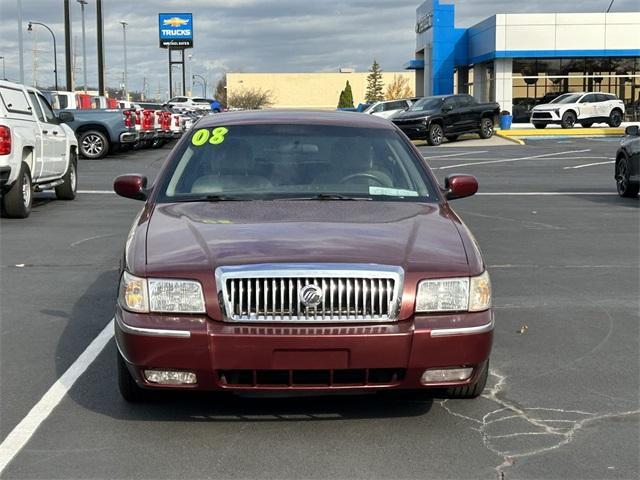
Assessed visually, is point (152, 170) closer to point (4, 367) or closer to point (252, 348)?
point (4, 367)

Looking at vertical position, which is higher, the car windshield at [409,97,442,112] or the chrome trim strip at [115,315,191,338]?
the car windshield at [409,97,442,112]

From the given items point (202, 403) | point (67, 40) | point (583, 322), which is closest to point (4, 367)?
point (202, 403)

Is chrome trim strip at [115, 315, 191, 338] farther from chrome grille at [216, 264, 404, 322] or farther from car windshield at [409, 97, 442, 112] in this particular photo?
car windshield at [409, 97, 442, 112]

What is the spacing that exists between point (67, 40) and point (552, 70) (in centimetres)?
2552

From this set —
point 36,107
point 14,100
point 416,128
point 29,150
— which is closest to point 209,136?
point 29,150

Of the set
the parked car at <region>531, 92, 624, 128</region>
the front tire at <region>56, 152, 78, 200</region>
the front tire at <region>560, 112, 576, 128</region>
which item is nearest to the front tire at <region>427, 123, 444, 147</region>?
the parked car at <region>531, 92, 624, 128</region>

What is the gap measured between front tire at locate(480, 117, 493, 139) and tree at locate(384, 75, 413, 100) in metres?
86.0

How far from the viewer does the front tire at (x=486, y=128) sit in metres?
37.6

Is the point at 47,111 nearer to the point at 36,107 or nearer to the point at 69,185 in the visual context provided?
the point at 36,107

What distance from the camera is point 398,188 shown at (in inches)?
227

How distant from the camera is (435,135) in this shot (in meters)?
35.4

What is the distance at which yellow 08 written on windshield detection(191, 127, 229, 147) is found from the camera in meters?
6.02

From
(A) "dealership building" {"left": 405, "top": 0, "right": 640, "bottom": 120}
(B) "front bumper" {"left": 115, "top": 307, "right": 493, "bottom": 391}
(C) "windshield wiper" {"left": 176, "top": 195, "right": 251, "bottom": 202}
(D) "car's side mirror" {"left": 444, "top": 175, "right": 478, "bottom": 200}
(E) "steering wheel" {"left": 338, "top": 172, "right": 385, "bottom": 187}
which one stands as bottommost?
(B) "front bumper" {"left": 115, "top": 307, "right": 493, "bottom": 391}

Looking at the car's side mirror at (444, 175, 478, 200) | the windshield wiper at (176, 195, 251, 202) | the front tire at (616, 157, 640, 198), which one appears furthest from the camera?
the front tire at (616, 157, 640, 198)
